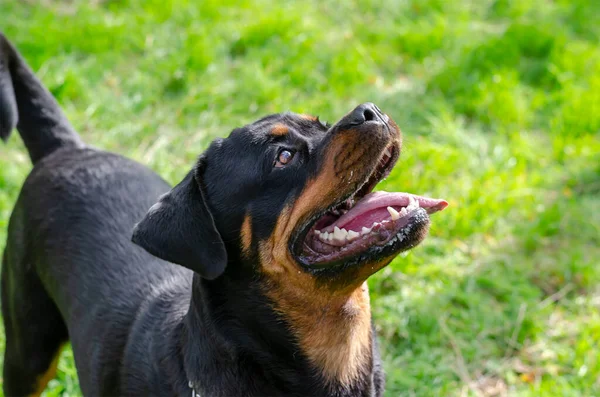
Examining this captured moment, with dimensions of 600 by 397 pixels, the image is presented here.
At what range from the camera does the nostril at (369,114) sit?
300cm

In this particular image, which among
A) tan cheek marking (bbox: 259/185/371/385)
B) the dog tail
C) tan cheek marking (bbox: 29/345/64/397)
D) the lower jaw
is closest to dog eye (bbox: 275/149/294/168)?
tan cheek marking (bbox: 259/185/371/385)

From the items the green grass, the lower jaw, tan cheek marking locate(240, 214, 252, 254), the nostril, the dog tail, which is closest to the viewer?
the lower jaw

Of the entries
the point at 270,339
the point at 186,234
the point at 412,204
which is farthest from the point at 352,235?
the point at 186,234

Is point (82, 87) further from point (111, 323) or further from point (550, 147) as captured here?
point (550, 147)

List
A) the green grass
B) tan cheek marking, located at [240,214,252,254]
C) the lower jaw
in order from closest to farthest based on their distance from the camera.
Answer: the lower jaw → tan cheek marking, located at [240,214,252,254] → the green grass

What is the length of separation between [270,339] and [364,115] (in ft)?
3.14

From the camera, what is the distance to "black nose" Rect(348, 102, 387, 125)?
2975 millimetres

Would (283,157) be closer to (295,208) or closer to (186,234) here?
(295,208)

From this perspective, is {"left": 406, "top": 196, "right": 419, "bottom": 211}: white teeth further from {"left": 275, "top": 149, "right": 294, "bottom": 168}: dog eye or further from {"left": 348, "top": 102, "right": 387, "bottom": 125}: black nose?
{"left": 275, "top": 149, "right": 294, "bottom": 168}: dog eye

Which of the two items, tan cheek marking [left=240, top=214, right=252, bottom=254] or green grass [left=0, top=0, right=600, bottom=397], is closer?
tan cheek marking [left=240, top=214, right=252, bottom=254]

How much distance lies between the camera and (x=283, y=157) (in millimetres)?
3141

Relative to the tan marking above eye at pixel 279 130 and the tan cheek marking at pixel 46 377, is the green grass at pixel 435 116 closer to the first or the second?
the tan cheek marking at pixel 46 377

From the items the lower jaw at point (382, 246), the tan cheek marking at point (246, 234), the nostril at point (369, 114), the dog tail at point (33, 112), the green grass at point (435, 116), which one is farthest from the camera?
the green grass at point (435, 116)

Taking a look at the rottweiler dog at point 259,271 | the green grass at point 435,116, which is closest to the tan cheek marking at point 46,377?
the green grass at point 435,116
